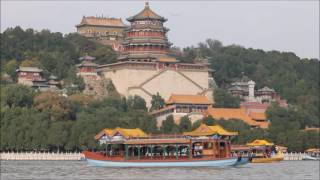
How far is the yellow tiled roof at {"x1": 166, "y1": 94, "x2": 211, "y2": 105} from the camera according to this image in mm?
107062

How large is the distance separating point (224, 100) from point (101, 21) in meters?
34.5

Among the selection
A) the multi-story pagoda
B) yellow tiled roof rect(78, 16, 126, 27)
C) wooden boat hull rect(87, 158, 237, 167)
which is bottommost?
wooden boat hull rect(87, 158, 237, 167)

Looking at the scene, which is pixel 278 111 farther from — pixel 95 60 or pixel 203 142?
pixel 203 142

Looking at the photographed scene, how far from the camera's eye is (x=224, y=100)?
118000 mm

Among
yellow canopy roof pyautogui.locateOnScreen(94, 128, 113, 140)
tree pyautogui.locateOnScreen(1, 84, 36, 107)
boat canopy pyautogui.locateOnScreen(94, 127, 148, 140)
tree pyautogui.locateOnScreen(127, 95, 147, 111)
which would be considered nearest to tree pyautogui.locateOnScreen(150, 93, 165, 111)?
tree pyautogui.locateOnScreen(127, 95, 147, 111)

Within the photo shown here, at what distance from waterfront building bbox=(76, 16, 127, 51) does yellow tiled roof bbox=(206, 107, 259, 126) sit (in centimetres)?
3485

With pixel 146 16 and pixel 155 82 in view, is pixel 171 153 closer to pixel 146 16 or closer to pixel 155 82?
pixel 155 82

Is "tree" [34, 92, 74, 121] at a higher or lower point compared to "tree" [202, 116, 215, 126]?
higher

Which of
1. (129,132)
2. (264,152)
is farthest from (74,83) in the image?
(264,152)

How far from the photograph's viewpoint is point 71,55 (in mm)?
128375

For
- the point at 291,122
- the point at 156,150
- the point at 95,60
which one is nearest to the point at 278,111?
the point at 291,122

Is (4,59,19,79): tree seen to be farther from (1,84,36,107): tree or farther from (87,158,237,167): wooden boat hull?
(87,158,237,167): wooden boat hull

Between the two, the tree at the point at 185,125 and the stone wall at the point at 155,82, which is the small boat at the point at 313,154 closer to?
the tree at the point at 185,125

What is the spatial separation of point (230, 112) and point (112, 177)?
53.4m
